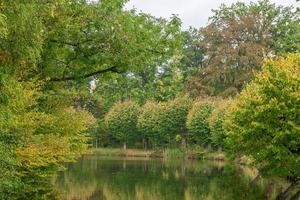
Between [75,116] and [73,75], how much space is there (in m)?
8.57

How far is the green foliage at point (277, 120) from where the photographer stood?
24.5m

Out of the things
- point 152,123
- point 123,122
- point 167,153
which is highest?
point 123,122

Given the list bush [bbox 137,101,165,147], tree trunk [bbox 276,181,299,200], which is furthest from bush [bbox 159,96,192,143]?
tree trunk [bbox 276,181,299,200]

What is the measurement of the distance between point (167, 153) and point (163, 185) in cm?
4148

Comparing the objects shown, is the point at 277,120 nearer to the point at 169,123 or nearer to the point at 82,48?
the point at 82,48

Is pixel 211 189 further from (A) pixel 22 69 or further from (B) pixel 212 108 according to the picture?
(B) pixel 212 108

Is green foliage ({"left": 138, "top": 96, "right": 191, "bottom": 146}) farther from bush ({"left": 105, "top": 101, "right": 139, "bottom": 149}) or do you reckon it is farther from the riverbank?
bush ({"left": 105, "top": 101, "right": 139, "bottom": 149})

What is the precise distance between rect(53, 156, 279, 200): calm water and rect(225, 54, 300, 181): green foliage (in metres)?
6.72

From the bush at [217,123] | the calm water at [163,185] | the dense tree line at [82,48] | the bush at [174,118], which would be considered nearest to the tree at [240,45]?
the bush at [174,118]

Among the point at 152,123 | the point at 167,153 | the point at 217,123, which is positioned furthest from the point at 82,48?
the point at 152,123

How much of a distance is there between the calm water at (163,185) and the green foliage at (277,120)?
6.72 meters

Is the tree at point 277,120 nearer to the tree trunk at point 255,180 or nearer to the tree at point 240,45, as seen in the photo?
the tree trunk at point 255,180

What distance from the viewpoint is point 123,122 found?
8912 cm

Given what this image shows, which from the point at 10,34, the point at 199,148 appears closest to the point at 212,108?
the point at 199,148
